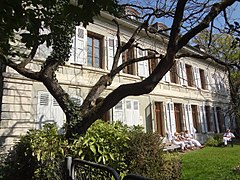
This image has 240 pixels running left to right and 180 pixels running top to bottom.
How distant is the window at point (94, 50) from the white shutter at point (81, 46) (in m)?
0.51

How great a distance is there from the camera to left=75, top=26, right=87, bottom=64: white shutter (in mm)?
9070

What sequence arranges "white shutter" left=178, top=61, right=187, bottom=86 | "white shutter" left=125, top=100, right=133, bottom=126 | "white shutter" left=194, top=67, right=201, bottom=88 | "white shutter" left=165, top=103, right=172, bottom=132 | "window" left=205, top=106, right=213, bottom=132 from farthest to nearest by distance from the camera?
"window" left=205, top=106, right=213, bottom=132
"white shutter" left=194, top=67, right=201, bottom=88
"white shutter" left=178, top=61, right=187, bottom=86
"white shutter" left=165, top=103, right=172, bottom=132
"white shutter" left=125, top=100, right=133, bottom=126

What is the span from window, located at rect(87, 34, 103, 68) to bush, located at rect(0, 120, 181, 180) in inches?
200

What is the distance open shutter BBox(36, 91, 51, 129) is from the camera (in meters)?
7.48

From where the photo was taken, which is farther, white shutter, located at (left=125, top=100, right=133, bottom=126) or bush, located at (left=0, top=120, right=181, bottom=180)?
white shutter, located at (left=125, top=100, right=133, bottom=126)

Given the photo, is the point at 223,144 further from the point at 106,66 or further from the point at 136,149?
the point at 136,149

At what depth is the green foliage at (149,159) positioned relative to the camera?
4.82 metres

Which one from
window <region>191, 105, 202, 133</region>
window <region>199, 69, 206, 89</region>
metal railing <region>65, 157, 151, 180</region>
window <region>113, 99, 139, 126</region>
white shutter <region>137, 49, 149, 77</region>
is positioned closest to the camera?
metal railing <region>65, 157, 151, 180</region>

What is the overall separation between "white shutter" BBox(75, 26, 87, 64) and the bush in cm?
438

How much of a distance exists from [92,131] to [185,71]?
11.0 meters

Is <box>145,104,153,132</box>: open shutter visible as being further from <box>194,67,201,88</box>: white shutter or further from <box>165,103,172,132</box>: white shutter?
<box>194,67,201,88</box>: white shutter

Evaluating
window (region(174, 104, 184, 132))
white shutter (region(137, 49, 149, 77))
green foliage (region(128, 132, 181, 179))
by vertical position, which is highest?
white shutter (region(137, 49, 149, 77))

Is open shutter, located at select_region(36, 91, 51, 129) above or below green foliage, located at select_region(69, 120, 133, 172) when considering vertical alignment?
above

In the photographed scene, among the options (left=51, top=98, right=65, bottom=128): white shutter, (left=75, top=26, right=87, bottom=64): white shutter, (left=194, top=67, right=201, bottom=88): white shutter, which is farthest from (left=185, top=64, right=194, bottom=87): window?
(left=51, top=98, right=65, bottom=128): white shutter
